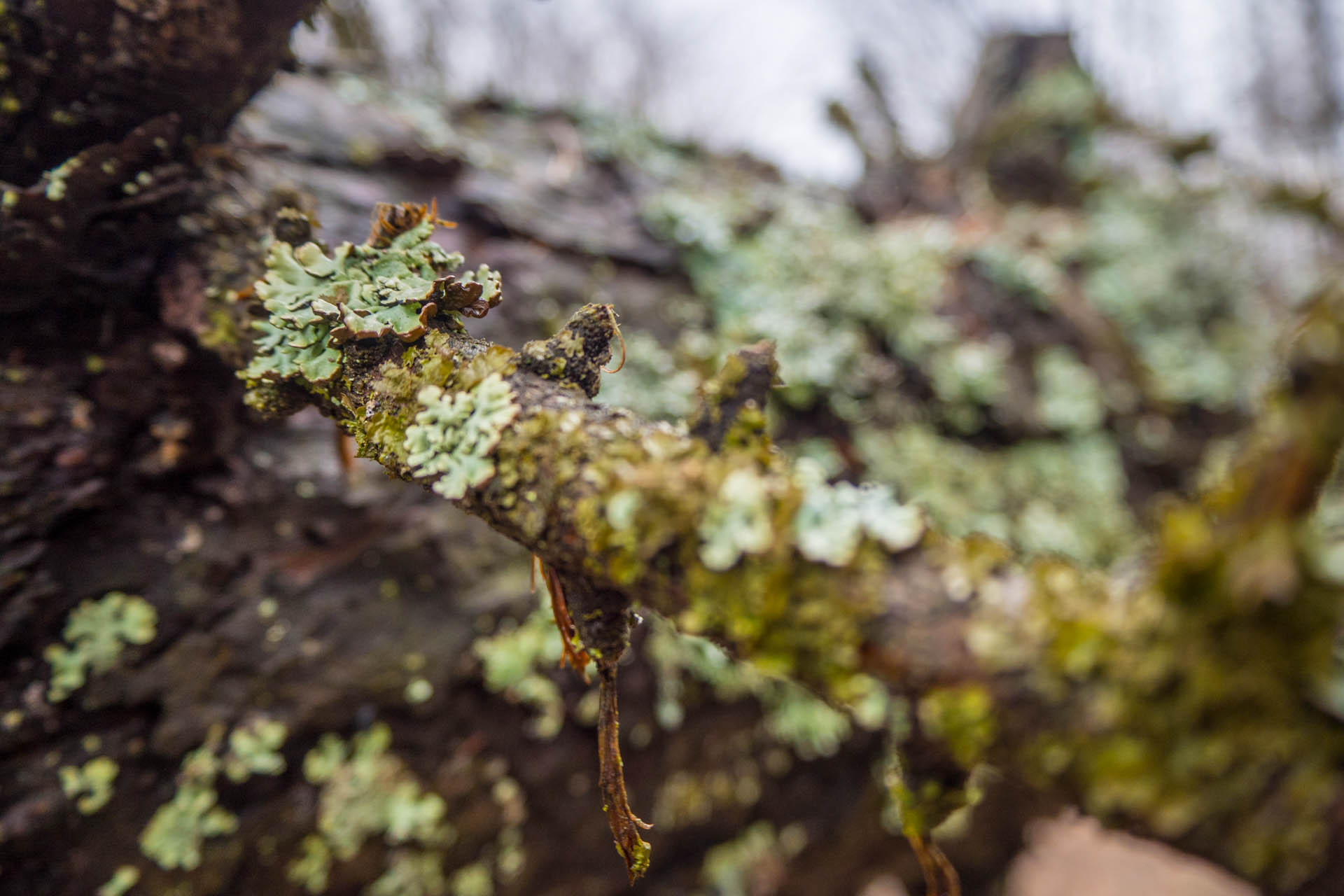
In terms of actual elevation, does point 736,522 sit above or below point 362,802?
above

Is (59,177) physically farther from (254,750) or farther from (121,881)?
(121,881)

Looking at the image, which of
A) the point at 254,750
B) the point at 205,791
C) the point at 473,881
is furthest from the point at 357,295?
the point at 473,881

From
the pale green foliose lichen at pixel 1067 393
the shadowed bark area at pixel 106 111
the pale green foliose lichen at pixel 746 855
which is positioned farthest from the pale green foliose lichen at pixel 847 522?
the pale green foliose lichen at pixel 1067 393

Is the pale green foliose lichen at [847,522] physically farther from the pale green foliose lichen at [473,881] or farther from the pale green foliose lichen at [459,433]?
the pale green foliose lichen at [473,881]

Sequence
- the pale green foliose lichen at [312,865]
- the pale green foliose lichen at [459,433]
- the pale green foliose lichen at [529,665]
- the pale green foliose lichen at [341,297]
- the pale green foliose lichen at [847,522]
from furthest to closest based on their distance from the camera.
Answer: the pale green foliose lichen at [529,665] → the pale green foliose lichen at [312,865] → the pale green foliose lichen at [341,297] → the pale green foliose lichen at [459,433] → the pale green foliose lichen at [847,522]

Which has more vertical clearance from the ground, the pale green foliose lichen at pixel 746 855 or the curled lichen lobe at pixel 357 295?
the curled lichen lobe at pixel 357 295

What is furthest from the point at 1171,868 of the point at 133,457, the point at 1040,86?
the point at 133,457

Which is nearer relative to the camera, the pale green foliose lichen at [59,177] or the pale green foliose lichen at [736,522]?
the pale green foliose lichen at [736,522]
